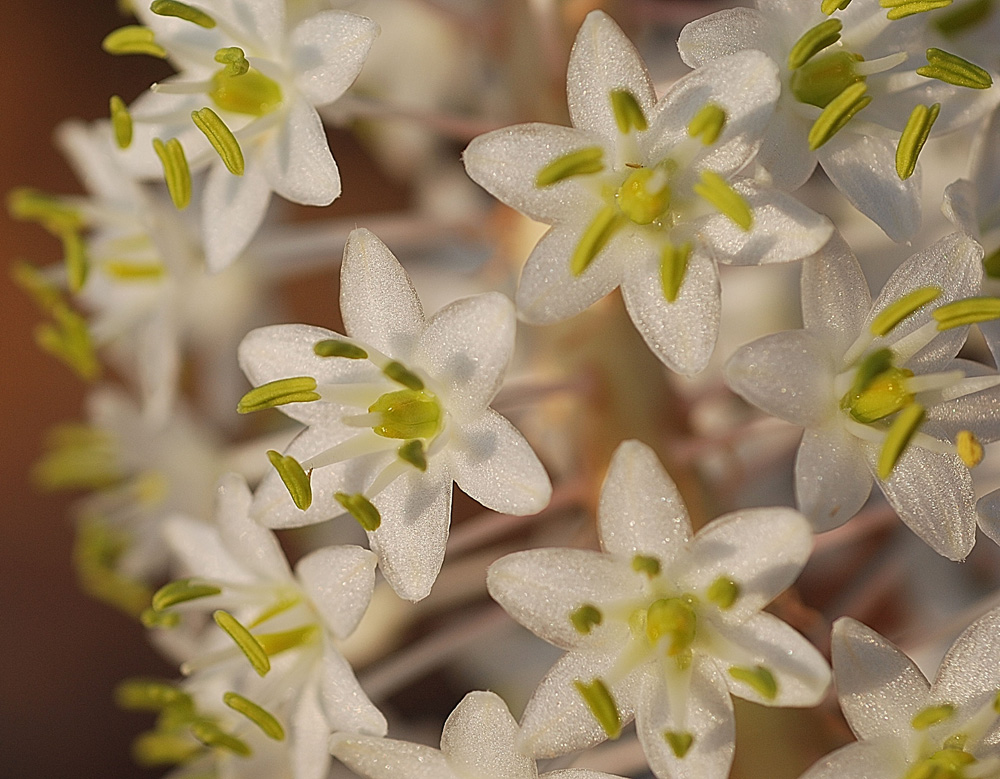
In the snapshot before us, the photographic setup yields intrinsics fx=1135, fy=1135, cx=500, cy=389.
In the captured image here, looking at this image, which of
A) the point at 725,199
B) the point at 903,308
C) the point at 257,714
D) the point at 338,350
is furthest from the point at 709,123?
the point at 257,714

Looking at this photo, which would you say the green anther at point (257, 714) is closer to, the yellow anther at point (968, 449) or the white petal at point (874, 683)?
the white petal at point (874, 683)

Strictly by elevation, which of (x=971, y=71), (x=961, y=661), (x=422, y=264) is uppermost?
(x=971, y=71)

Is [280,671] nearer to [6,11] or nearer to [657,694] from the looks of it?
[657,694]

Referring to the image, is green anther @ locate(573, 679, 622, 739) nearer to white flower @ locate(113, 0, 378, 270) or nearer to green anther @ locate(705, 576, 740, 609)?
green anther @ locate(705, 576, 740, 609)

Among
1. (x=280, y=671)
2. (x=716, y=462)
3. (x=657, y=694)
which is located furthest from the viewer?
(x=716, y=462)

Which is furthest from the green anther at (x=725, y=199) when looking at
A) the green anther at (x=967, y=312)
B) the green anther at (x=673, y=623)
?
the green anther at (x=673, y=623)

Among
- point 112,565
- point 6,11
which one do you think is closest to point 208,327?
point 112,565

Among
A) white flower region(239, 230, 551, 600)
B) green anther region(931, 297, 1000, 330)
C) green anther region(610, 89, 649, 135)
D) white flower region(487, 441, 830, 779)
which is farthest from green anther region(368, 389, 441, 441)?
green anther region(931, 297, 1000, 330)
